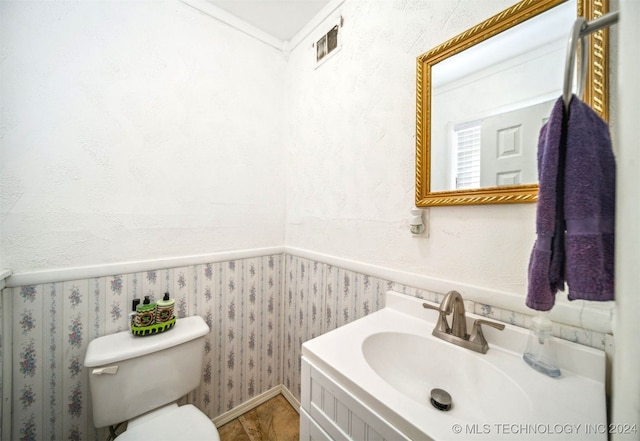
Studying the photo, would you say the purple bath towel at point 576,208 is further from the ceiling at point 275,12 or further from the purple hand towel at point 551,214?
the ceiling at point 275,12

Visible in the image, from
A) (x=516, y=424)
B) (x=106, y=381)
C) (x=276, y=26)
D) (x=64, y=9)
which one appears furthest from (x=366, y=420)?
(x=276, y=26)

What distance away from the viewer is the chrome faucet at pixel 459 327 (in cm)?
71

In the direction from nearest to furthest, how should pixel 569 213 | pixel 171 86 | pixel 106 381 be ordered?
1. pixel 569 213
2. pixel 106 381
3. pixel 171 86

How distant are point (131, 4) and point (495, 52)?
1475 mm

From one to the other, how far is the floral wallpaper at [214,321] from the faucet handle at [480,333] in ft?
0.17

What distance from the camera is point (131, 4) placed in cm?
109

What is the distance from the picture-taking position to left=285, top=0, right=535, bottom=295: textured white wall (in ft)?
2.49

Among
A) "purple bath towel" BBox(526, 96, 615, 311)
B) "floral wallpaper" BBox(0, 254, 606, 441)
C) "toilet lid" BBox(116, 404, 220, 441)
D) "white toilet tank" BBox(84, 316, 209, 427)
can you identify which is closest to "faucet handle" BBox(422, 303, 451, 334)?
"floral wallpaper" BBox(0, 254, 606, 441)

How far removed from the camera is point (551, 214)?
427mm

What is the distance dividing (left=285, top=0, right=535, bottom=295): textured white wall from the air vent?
0.12 feet

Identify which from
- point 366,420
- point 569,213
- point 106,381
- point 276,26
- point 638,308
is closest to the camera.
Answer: point 638,308

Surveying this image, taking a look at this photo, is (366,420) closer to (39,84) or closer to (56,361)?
(56,361)

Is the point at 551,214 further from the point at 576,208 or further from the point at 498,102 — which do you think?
the point at 498,102

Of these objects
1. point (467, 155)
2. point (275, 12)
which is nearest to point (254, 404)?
point (467, 155)
